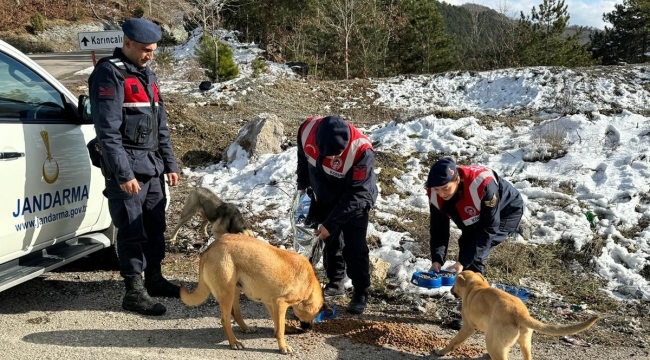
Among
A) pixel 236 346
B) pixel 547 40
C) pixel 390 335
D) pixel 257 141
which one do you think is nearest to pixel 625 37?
pixel 547 40

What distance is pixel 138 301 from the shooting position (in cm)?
438

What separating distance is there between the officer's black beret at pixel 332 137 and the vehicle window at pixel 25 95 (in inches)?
88.2

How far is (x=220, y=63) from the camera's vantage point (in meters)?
17.4

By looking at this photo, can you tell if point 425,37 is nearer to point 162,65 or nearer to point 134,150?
point 162,65

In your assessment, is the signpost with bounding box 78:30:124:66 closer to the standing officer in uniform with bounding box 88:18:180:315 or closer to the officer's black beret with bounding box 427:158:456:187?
the standing officer in uniform with bounding box 88:18:180:315

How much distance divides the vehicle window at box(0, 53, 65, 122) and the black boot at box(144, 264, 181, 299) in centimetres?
154

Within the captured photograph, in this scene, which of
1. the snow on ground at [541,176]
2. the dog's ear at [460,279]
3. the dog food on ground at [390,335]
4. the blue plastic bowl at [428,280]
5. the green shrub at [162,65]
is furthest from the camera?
the green shrub at [162,65]

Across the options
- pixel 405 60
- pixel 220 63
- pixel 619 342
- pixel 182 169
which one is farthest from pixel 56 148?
pixel 405 60

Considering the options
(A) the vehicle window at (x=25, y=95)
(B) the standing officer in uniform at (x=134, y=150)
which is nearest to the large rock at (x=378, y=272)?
(B) the standing officer in uniform at (x=134, y=150)

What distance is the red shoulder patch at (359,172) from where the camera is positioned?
14.2 ft

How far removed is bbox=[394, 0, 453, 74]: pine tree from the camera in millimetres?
27469

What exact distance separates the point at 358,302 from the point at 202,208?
282 centimetres

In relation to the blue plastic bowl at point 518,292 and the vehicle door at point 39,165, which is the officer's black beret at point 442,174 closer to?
the blue plastic bowl at point 518,292

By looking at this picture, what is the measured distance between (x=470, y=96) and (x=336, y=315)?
14876 mm
